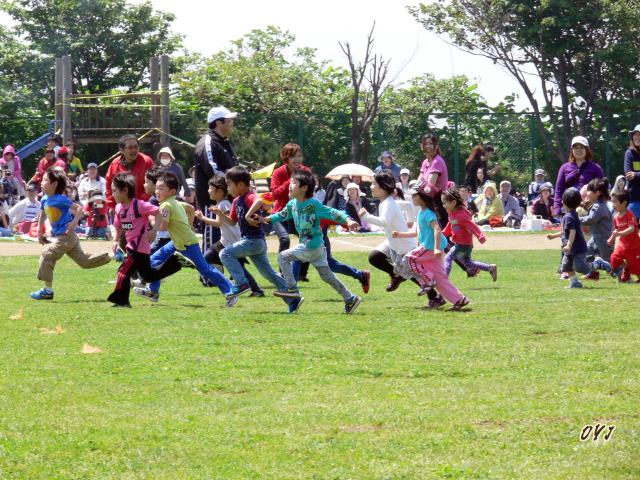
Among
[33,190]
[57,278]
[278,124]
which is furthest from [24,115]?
[57,278]

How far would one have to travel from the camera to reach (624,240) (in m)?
14.9

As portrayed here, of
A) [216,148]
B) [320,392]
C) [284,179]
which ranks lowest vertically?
[320,392]

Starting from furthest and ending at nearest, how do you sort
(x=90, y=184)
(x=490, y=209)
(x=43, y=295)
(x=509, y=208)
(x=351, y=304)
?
(x=509, y=208)
(x=490, y=209)
(x=90, y=184)
(x=43, y=295)
(x=351, y=304)

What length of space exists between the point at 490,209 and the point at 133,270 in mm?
15204

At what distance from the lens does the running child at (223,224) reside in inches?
494

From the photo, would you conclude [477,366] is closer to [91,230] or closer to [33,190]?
[91,230]

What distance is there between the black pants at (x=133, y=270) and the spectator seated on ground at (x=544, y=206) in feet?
54.0

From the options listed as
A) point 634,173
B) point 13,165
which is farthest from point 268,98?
point 634,173

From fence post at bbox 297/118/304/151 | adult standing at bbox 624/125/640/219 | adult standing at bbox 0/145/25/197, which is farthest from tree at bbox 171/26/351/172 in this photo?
adult standing at bbox 624/125/640/219

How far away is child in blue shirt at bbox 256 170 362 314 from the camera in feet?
38.0

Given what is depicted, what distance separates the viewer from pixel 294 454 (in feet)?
19.8

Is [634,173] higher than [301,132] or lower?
lower

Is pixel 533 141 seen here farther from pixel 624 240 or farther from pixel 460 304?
pixel 460 304

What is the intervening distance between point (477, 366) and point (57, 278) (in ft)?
27.5
